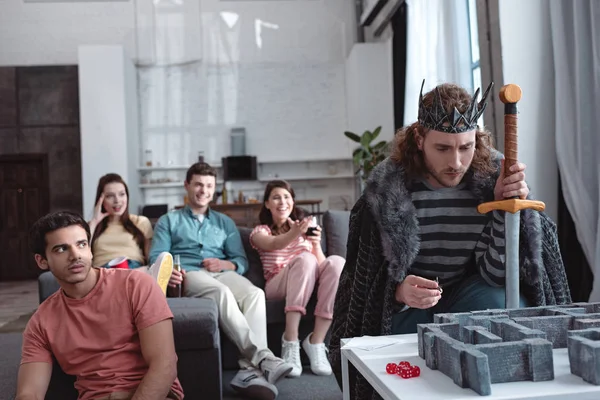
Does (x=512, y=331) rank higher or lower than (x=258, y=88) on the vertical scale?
lower

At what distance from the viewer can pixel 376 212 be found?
1.83 m

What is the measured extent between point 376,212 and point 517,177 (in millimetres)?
418

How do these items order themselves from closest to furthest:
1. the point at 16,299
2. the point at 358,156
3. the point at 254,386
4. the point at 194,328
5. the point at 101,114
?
the point at 194,328
the point at 254,386
the point at 16,299
the point at 358,156
the point at 101,114

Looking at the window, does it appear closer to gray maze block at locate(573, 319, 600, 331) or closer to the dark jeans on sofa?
the dark jeans on sofa

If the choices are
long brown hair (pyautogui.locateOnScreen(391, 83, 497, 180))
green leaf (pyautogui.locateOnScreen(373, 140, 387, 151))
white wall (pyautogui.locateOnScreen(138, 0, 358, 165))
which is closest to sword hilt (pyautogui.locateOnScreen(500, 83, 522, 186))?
long brown hair (pyautogui.locateOnScreen(391, 83, 497, 180))

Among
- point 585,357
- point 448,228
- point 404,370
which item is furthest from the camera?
point 448,228

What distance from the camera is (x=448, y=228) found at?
1.88 metres

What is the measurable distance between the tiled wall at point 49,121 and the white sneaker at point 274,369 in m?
6.64

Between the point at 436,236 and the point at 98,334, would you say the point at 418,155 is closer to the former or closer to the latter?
the point at 436,236

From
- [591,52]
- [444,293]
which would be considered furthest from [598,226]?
[444,293]

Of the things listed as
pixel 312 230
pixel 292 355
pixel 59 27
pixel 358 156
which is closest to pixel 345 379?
pixel 292 355

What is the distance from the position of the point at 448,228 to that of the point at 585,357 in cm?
91

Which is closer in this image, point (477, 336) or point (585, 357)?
point (585, 357)

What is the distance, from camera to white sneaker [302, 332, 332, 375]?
3170 mm
